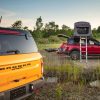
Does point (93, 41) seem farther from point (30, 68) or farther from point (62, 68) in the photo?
point (30, 68)

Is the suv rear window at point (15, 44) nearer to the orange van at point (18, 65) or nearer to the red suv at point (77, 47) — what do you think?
the orange van at point (18, 65)

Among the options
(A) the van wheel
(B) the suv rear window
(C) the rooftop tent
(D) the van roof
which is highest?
(C) the rooftop tent

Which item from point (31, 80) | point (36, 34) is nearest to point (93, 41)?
point (31, 80)

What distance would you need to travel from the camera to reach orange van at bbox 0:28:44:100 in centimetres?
719

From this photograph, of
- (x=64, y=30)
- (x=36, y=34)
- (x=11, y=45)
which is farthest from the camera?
(x=64, y=30)

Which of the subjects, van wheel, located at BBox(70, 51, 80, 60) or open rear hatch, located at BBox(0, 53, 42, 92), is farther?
van wheel, located at BBox(70, 51, 80, 60)

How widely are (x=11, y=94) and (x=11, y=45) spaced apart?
3.91 ft

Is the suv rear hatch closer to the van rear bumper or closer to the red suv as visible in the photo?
the van rear bumper

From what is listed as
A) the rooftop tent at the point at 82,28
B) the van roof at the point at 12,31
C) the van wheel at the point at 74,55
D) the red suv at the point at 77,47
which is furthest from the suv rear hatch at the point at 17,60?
the red suv at the point at 77,47

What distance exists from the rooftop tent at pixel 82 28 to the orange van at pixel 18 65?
38.7ft

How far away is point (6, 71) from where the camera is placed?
283 inches

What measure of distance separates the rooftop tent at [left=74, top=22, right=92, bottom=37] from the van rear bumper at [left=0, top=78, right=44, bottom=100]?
39.4 feet

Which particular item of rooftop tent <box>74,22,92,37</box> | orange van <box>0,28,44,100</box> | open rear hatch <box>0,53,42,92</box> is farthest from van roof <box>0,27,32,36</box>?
rooftop tent <box>74,22,92,37</box>

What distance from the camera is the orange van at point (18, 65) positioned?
23.6 feet
